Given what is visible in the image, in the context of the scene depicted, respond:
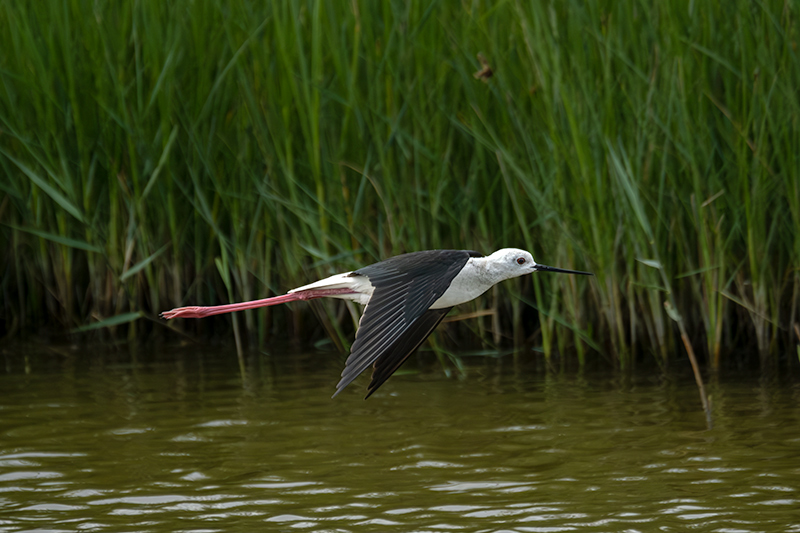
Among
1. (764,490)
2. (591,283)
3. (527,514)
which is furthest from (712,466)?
(591,283)

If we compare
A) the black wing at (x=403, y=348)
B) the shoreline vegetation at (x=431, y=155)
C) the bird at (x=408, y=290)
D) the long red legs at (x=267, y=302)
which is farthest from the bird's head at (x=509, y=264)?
the shoreline vegetation at (x=431, y=155)

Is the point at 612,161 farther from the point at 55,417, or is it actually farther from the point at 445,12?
the point at 55,417

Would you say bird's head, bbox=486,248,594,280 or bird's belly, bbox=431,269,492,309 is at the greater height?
bird's head, bbox=486,248,594,280

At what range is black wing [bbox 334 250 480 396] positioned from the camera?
3.45m

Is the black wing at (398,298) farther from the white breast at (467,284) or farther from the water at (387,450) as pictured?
the water at (387,450)

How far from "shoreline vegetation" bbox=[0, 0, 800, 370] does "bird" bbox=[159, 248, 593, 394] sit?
82 cm

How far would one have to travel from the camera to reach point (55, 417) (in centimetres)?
489

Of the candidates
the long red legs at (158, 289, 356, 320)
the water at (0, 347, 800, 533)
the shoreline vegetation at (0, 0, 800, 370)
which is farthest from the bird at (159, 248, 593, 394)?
the shoreline vegetation at (0, 0, 800, 370)

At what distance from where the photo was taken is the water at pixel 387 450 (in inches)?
142

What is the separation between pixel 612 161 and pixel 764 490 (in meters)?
1.76

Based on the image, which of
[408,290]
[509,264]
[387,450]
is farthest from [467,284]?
[387,450]

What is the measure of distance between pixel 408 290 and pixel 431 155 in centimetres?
161

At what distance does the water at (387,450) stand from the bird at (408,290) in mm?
526

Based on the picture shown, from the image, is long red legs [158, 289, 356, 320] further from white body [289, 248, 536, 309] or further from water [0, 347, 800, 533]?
water [0, 347, 800, 533]
